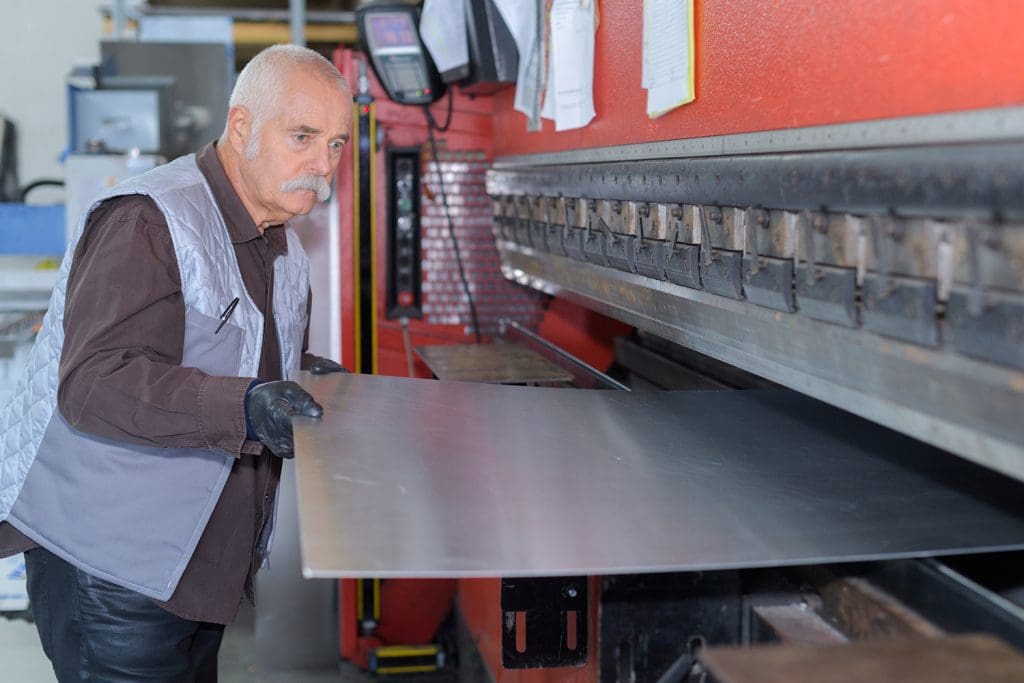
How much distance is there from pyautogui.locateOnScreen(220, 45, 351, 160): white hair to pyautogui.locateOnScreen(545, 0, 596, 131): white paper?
620 millimetres

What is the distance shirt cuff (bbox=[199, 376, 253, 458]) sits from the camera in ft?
5.08

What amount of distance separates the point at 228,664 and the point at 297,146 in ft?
7.37

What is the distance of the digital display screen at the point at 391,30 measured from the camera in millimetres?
3021

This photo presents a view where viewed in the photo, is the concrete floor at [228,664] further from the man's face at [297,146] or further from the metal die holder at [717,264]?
the metal die holder at [717,264]

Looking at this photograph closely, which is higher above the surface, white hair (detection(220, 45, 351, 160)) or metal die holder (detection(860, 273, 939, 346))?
white hair (detection(220, 45, 351, 160))

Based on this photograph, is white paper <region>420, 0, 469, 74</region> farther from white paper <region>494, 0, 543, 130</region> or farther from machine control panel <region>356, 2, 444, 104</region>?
white paper <region>494, 0, 543, 130</region>

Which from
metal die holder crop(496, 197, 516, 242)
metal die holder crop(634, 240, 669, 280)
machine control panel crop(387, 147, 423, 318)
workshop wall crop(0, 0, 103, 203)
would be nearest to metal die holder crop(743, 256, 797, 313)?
metal die holder crop(634, 240, 669, 280)

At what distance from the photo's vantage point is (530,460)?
145 cm

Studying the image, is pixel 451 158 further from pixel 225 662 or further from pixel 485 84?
pixel 225 662

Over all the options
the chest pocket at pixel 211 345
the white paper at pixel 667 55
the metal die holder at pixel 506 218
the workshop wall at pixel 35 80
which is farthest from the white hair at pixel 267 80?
the workshop wall at pixel 35 80

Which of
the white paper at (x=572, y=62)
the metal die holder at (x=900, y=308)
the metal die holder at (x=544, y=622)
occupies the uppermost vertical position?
the white paper at (x=572, y=62)

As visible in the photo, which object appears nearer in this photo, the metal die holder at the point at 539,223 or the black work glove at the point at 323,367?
the black work glove at the point at 323,367

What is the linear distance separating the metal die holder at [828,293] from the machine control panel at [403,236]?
1.95 m

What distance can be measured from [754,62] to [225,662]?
9.26ft
